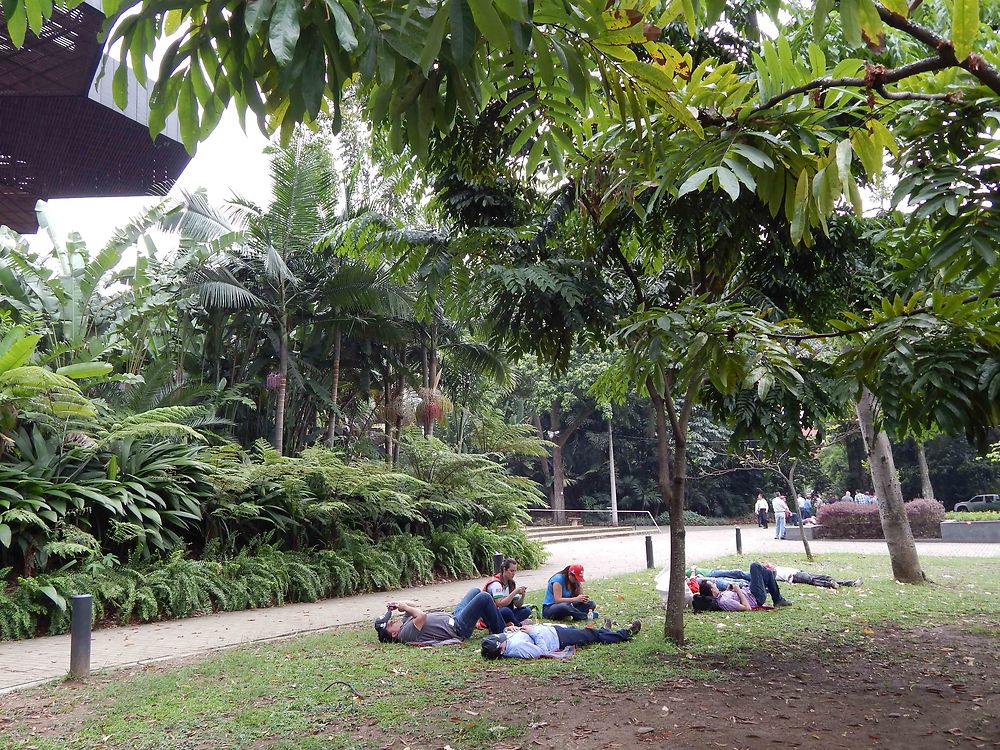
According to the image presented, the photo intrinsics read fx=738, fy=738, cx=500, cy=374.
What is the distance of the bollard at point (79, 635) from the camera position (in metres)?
6.45

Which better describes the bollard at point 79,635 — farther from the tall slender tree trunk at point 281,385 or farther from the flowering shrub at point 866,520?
the flowering shrub at point 866,520

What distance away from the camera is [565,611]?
29.9 ft

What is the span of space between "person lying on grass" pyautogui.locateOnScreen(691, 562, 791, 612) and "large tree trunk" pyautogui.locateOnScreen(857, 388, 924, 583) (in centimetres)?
288

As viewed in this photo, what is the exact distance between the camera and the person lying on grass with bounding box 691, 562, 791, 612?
9648 millimetres

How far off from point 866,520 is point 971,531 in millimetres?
3093

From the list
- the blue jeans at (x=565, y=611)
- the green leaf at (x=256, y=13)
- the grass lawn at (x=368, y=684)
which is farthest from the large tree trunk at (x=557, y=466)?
the green leaf at (x=256, y=13)

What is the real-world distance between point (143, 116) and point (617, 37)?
11.7m

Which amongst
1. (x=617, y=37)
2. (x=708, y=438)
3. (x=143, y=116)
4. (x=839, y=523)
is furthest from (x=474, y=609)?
(x=708, y=438)

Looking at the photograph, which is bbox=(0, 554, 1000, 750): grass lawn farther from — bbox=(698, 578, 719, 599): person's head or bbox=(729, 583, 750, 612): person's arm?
bbox=(698, 578, 719, 599): person's head

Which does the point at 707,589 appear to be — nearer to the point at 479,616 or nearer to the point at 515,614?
the point at 515,614

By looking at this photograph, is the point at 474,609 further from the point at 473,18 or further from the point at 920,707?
the point at 473,18

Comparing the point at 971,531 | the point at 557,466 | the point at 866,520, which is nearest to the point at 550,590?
the point at 971,531

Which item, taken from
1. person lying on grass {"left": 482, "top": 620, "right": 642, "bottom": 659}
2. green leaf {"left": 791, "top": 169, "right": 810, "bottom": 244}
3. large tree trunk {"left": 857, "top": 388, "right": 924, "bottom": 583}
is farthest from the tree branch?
large tree trunk {"left": 857, "top": 388, "right": 924, "bottom": 583}

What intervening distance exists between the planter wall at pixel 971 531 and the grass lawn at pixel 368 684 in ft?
48.1
